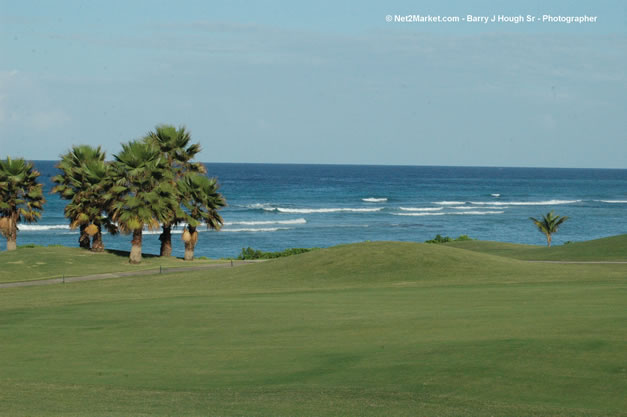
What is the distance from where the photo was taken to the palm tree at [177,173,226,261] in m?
46.7

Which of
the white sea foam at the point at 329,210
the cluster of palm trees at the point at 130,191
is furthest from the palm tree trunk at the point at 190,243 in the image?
the white sea foam at the point at 329,210

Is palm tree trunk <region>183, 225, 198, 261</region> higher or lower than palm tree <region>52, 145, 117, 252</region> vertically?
lower

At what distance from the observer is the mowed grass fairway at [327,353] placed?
1088 cm

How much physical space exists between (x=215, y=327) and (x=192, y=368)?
4.16 meters

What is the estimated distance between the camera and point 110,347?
15.7 meters

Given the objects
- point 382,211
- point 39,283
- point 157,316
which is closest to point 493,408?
point 157,316

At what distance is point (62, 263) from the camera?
42.3 m

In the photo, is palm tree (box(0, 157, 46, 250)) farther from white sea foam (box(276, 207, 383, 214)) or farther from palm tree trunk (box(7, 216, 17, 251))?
white sea foam (box(276, 207, 383, 214))

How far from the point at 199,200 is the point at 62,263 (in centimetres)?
931

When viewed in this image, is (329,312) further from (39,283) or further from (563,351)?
(39,283)

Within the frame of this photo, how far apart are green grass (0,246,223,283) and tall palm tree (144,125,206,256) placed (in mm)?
3500

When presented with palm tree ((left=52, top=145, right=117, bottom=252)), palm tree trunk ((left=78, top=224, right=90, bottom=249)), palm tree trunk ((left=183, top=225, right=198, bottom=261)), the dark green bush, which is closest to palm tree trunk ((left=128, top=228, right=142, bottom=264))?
palm tree ((left=52, top=145, right=117, bottom=252))

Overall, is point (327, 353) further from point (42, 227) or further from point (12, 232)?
point (42, 227)

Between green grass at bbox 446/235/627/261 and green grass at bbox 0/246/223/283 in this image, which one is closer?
green grass at bbox 0/246/223/283
